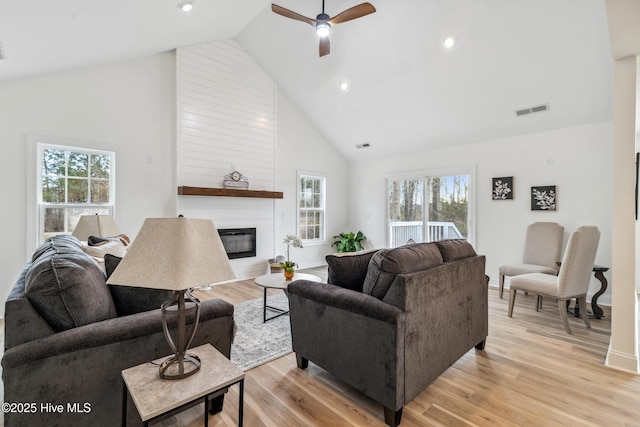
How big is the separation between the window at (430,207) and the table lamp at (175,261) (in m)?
4.48

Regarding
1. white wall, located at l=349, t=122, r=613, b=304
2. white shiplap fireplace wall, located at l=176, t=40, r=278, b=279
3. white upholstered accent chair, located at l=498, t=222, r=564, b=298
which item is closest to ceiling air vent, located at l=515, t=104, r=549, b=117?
white wall, located at l=349, t=122, r=613, b=304

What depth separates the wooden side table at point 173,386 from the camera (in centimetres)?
111

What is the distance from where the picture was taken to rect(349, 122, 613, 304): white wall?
3994 millimetres

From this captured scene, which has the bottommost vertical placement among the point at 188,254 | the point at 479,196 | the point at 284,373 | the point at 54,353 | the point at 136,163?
the point at 284,373

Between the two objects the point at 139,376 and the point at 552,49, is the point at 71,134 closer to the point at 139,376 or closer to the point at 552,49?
the point at 139,376

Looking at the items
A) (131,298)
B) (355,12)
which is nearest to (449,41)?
(355,12)

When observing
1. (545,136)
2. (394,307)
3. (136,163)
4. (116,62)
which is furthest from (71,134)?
(545,136)

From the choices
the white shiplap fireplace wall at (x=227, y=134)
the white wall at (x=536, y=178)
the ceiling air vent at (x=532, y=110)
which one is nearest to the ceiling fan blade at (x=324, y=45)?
the white shiplap fireplace wall at (x=227, y=134)

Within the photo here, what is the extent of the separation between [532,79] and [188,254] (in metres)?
4.60

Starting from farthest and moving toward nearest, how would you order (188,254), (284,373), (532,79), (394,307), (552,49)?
(532,79)
(552,49)
(284,373)
(394,307)
(188,254)

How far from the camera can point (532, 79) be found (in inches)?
152

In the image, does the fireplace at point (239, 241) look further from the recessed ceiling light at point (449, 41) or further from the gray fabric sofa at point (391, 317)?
the recessed ceiling light at point (449, 41)

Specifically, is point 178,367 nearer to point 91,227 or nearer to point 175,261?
point 175,261

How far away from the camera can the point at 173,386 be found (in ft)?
4.05
